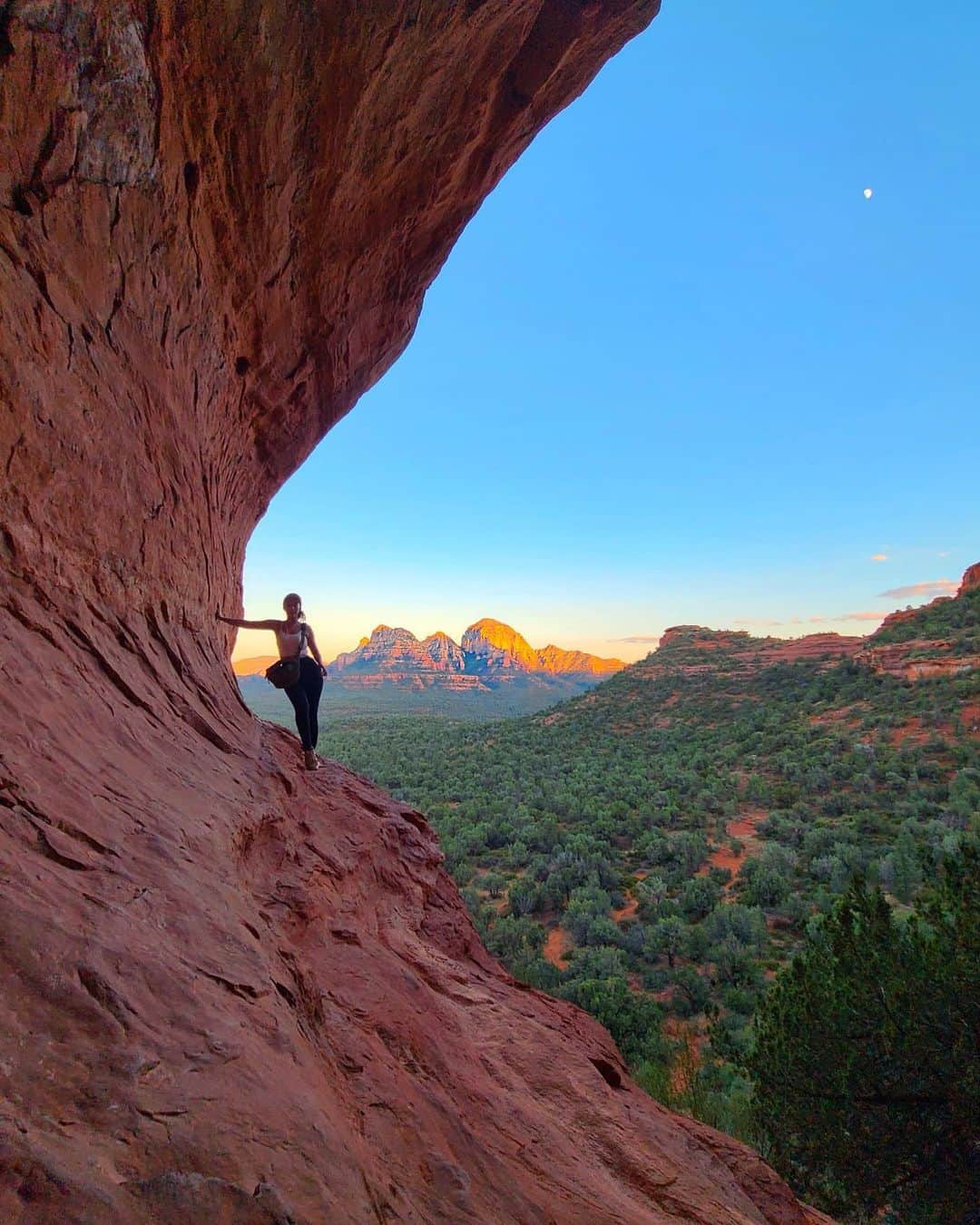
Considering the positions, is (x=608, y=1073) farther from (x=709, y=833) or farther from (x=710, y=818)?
(x=710, y=818)

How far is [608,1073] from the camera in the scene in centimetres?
564

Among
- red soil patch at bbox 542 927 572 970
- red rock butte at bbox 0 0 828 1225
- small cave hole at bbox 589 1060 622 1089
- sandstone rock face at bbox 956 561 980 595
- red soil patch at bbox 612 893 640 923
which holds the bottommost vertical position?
red soil patch at bbox 542 927 572 970

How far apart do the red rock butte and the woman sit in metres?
0.66

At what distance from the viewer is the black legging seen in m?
7.06

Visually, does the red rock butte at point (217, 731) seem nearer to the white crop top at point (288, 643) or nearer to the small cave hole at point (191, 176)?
the small cave hole at point (191, 176)

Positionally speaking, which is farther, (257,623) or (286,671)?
(257,623)

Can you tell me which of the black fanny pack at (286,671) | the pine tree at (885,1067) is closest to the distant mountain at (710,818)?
the pine tree at (885,1067)

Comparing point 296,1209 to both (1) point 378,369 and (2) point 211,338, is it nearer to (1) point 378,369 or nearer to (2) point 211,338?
(2) point 211,338

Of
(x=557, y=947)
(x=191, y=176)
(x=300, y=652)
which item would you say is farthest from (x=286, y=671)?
(x=557, y=947)

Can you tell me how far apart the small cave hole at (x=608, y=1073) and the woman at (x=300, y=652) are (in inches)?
189

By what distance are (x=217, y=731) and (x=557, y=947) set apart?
48.0 feet

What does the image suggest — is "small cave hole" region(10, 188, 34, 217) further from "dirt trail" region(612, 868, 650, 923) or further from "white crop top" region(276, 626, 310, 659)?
"dirt trail" region(612, 868, 650, 923)

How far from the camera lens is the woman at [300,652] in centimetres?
701

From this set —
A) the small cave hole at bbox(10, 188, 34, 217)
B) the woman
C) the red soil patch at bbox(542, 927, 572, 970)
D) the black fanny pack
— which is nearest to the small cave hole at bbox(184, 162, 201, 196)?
the small cave hole at bbox(10, 188, 34, 217)
